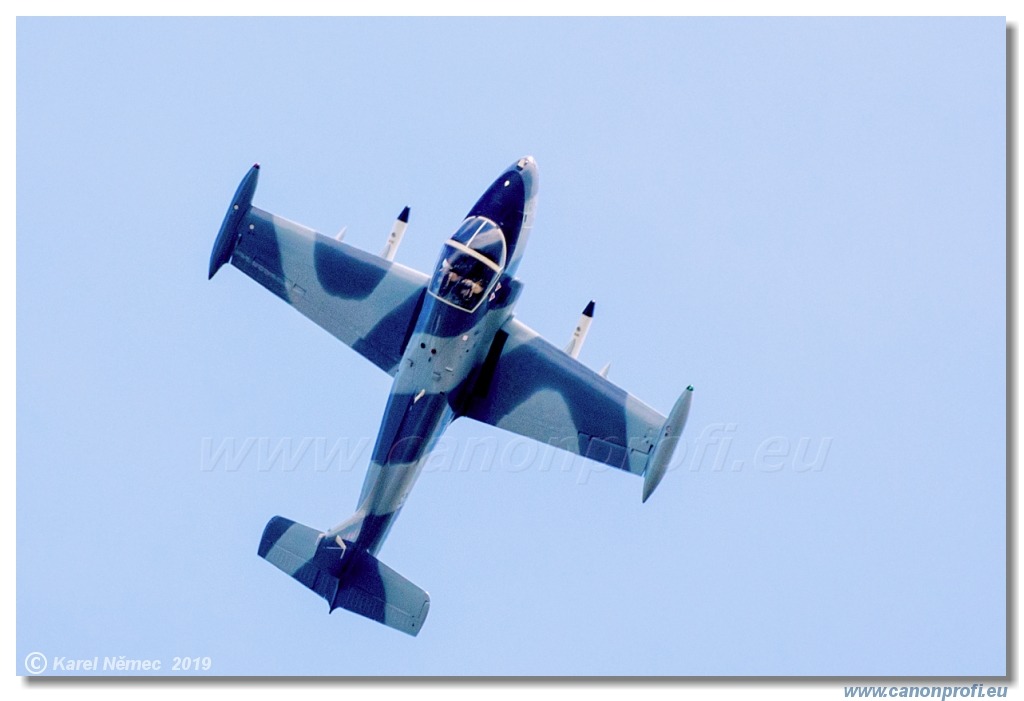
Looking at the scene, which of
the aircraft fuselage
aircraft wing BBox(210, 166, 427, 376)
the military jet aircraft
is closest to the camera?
the aircraft fuselage

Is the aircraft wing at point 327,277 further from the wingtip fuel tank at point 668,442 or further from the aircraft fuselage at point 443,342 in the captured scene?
the wingtip fuel tank at point 668,442

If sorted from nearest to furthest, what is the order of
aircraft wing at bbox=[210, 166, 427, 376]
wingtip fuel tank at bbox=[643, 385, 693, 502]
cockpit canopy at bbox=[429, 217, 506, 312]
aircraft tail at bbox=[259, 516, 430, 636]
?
wingtip fuel tank at bbox=[643, 385, 693, 502], cockpit canopy at bbox=[429, 217, 506, 312], aircraft tail at bbox=[259, 516, 430, 636], aircraft wing at bbox=[210, 166, 427, 376]

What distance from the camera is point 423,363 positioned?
35.7 m

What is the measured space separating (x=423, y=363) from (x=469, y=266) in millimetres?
2803

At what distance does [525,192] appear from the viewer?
120ft

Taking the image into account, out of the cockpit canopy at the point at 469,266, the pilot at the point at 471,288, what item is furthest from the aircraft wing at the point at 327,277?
the pilot at the point at 471,288

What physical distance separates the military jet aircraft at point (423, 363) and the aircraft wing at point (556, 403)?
3 centimetres

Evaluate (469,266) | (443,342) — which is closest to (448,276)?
(469,266)

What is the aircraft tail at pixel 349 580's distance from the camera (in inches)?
1409

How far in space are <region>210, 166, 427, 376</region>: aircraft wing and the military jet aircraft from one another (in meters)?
0.03

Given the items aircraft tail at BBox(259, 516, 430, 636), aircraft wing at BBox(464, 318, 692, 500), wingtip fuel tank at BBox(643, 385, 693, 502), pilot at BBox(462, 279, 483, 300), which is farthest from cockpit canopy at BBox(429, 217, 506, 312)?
aircraft tail at BBox(259, 516, 430, 636)

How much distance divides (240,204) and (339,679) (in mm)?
13504

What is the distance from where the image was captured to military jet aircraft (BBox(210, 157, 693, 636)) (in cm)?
3541

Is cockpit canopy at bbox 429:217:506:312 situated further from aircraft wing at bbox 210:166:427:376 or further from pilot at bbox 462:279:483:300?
aircraft wing at bbox 210:166:427:376
